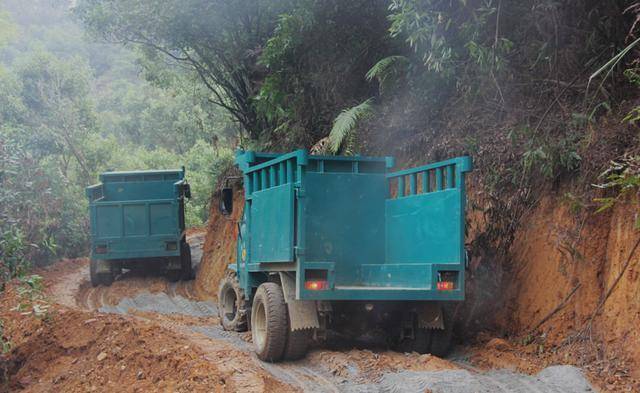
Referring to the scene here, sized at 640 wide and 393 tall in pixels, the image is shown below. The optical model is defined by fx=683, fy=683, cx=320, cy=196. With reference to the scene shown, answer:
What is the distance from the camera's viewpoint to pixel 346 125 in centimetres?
1270

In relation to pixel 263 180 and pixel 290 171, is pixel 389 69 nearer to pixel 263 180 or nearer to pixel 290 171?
pixel 263 180

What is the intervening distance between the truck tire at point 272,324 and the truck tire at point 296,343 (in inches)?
2.4

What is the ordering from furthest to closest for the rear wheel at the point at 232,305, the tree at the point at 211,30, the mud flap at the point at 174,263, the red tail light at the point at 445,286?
the mud flap at the point at 174,263 < the tree at the point at 211,30 < the rear wheel at the point at 232,305 < the red tail light at the point at 445,286

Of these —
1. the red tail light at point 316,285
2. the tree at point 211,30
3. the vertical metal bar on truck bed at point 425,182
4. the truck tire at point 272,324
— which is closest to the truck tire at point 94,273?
the tree at point 211,30

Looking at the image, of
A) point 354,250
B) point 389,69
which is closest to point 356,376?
point 354,250

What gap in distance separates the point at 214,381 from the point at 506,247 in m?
4.49

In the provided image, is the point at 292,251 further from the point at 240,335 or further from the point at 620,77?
the point at 620,77

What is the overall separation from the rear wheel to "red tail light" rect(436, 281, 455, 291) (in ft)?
11.4

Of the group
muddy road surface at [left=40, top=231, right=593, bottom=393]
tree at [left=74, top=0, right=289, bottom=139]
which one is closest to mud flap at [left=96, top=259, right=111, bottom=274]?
tree at [left=74, top=0, right=289, bottom=139]

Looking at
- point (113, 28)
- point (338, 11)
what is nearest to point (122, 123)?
point (113, 28)

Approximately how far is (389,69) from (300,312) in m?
5.82

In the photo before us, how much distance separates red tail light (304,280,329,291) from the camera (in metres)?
7.71

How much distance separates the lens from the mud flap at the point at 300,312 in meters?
7.93

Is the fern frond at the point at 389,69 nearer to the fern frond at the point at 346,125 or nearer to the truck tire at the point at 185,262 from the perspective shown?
the fern frond at the point at 346,125
